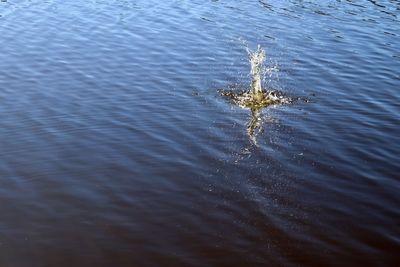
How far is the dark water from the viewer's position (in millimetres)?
10188

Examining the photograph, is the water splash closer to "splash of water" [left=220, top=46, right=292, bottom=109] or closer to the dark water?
"splash of water" [left=220, top=46, right=292, bottom=109]

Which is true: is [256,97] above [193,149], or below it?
above

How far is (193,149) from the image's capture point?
13.7m

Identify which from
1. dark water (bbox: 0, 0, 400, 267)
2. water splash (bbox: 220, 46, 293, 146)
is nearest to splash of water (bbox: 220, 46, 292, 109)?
water splash (bbox: 220, 46, 293, 146)

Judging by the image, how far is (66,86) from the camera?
17734 millimetres

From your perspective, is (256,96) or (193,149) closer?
(193,149)

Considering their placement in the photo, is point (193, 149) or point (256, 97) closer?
point (193, 149)

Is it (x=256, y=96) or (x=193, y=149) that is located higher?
(x=256, y=96)

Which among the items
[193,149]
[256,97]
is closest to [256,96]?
[256,97]

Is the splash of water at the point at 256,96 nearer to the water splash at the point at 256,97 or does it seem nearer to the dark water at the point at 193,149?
the water splash at the point at 256,97

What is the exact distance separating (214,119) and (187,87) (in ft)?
8.91

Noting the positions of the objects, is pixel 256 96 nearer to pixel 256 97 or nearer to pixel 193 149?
pixel 256 97

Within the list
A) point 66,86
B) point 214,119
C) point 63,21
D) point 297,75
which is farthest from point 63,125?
point 63,21

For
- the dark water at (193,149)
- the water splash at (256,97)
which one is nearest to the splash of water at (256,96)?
the water splash at (256,97)
